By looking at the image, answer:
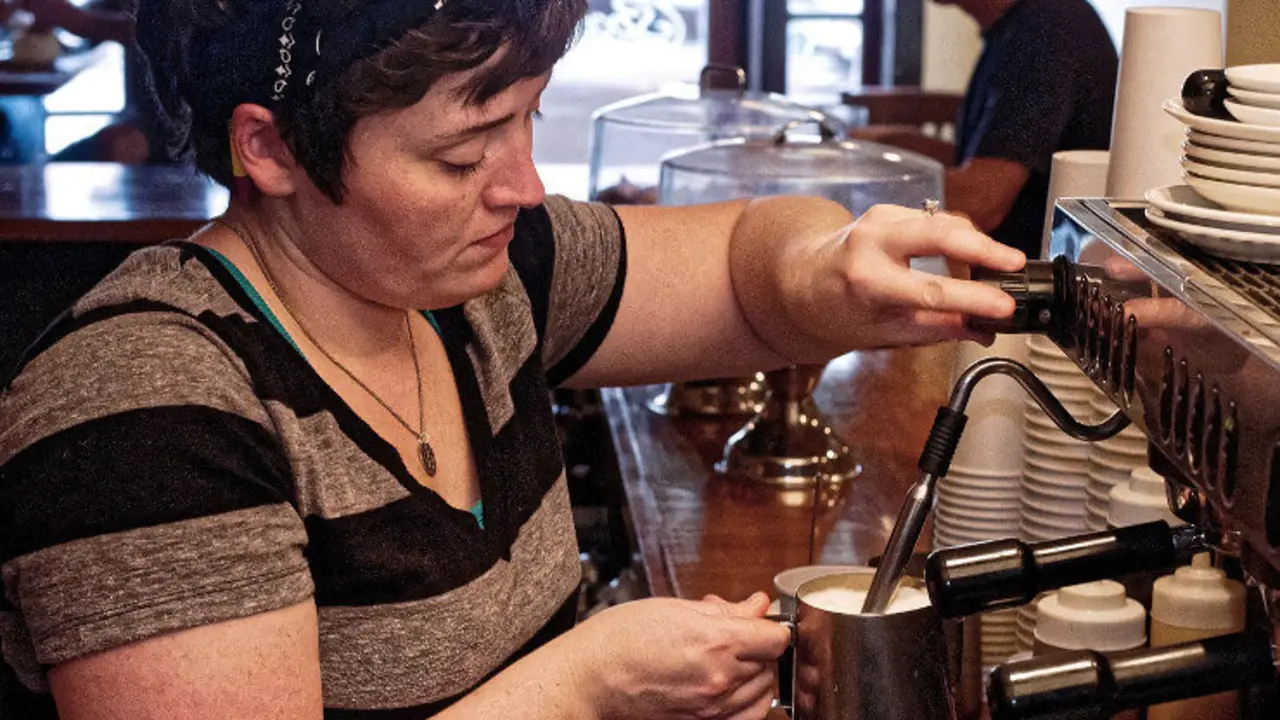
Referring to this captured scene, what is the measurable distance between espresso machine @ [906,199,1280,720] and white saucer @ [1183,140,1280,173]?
0.05 meters

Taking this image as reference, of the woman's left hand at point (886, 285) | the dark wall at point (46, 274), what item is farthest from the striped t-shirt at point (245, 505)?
the dark wall at point (46, 274)

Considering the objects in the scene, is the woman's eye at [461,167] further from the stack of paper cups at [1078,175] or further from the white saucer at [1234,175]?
the stack of paper cups at [1078,175]

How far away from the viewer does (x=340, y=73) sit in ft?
3.85

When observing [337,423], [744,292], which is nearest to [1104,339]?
[337,423]

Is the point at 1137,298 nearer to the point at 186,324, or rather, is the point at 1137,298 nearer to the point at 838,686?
the point at 838,686

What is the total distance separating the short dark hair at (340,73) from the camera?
1167 millimetres

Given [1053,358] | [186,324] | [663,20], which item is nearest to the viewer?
[186,324]

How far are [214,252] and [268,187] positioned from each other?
7cm

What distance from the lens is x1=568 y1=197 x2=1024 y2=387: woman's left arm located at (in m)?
1.28

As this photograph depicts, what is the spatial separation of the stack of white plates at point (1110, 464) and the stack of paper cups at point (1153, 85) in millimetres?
236

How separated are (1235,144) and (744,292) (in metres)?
0.74

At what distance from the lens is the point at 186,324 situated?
1.16 meters

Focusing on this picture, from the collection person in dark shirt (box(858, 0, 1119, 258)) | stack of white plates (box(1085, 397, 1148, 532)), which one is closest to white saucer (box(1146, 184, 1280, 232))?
stack of white plates (box(1085, 397, 1148, 532))

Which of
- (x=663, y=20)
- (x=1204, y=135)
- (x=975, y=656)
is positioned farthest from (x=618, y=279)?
(x=663, y=20)
